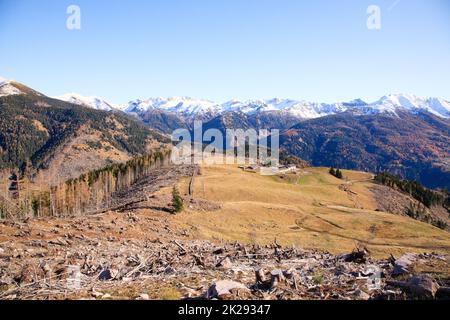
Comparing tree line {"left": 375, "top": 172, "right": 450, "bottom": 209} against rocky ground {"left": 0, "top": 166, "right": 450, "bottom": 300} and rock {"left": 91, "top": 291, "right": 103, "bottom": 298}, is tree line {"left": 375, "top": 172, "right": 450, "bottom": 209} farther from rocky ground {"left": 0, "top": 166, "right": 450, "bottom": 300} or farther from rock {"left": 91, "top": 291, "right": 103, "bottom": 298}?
rock {"left": 91, "top": 291, "right": 103, "bottom": 298}

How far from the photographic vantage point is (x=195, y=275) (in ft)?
52.9

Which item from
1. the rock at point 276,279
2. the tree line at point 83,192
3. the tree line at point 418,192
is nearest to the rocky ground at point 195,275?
the rock at point 276,279

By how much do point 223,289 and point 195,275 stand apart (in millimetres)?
4643

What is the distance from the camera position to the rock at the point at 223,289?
37.4ft

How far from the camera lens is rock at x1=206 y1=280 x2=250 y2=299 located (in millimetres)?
11403

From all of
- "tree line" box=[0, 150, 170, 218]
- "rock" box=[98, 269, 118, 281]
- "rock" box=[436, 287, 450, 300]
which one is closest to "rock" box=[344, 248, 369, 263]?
"rock" box=[436, 287, 450, 300]

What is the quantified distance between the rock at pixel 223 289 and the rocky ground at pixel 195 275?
0.04 m

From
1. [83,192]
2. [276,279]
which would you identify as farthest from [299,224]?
[83,192]

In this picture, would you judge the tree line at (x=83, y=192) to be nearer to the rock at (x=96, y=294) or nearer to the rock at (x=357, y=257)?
the rock at (x=96, y=294)

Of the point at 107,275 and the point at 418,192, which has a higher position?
the point at 107,275

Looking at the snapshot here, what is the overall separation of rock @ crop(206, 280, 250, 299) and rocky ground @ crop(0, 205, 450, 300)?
36 mm

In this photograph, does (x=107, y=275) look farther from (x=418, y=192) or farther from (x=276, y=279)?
(x=418, y=192)

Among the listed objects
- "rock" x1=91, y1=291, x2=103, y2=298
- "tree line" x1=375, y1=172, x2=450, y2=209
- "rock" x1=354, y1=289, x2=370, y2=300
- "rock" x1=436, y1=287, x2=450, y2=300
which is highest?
"rock" x1=436, y1=287, x2=450, y2=300

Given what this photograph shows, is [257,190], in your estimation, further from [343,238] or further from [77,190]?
[77,190]
